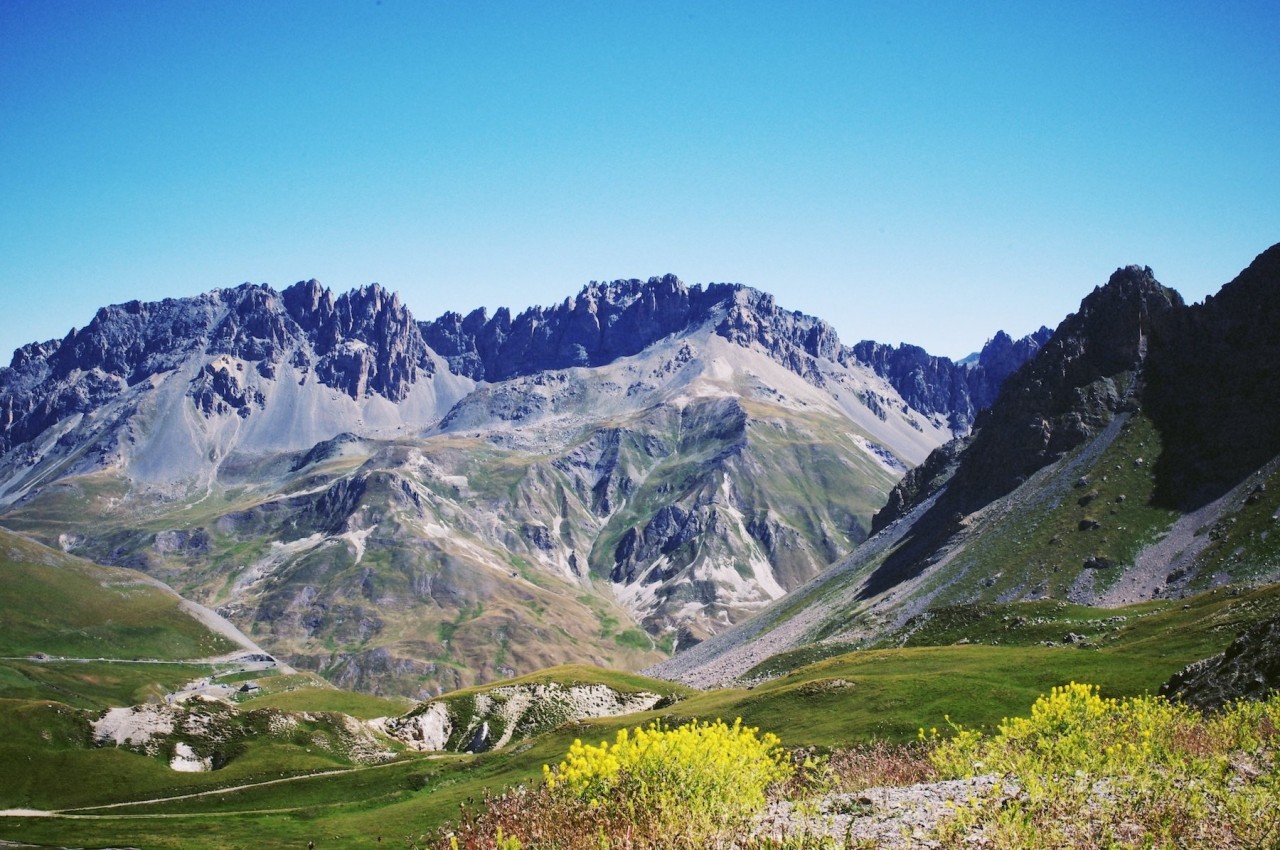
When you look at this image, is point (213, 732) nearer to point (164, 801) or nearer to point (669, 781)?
point (164, 801)

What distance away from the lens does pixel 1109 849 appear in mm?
16828

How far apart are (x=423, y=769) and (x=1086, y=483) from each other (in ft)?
531

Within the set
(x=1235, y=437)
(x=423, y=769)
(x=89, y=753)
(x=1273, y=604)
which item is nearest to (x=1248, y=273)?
(x=1235, y=437)

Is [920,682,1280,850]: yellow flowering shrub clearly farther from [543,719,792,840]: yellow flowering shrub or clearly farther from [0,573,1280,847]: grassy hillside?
[0,573,1280,847]: grassy hillside

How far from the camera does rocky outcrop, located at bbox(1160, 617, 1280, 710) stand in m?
40.3

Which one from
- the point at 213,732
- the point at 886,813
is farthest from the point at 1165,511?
the point at 886,813

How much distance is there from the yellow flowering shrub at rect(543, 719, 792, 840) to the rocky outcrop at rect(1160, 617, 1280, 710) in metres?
30.5

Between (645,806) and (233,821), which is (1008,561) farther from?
(645,806)

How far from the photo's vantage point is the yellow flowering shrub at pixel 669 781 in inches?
733

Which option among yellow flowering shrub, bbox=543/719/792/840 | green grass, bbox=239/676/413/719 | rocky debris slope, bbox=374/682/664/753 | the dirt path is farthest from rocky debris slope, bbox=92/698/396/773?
yellow flowering shrub, bbox=543/719/792/840

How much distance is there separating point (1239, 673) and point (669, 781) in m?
36.7

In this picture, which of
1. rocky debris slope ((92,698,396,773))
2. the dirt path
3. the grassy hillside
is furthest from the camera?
rocky debris slope ((92,698,396,773))

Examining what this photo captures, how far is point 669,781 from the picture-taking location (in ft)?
64.7

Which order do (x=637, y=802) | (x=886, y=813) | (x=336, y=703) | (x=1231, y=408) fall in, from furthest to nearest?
(x=1231, y=408)
(x=336, y=703)
(x=886, y=813)
(x=637, y=802)
